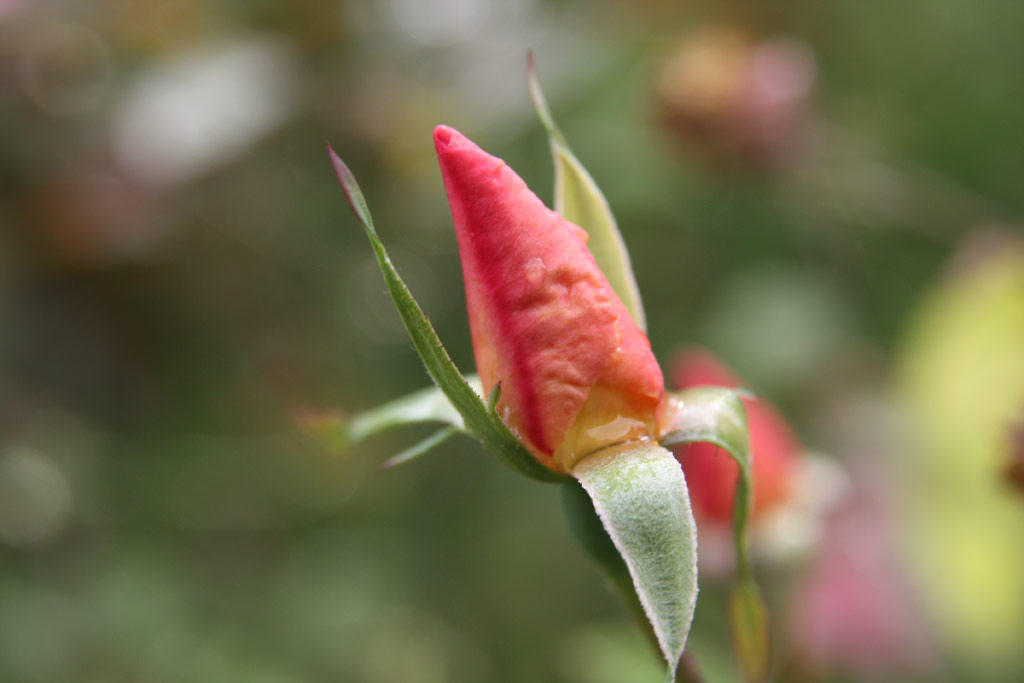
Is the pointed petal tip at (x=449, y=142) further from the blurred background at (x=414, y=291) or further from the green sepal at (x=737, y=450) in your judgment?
the blurred background at (x=414, y=291)

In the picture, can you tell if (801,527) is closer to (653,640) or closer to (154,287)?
(653,640)

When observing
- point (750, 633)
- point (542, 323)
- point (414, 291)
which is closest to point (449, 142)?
point (542, 323)

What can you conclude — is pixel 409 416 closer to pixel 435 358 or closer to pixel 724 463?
pixel 435 358

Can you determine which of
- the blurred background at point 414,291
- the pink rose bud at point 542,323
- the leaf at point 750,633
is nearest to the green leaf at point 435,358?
the pink rose bud at point 542,323

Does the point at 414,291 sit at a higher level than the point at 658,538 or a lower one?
lower

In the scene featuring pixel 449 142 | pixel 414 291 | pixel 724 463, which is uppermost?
pixel 449 142

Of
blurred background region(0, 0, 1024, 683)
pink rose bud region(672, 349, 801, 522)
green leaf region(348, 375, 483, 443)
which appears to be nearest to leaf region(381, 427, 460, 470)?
green leaf region(348, 375, 483, 443)
